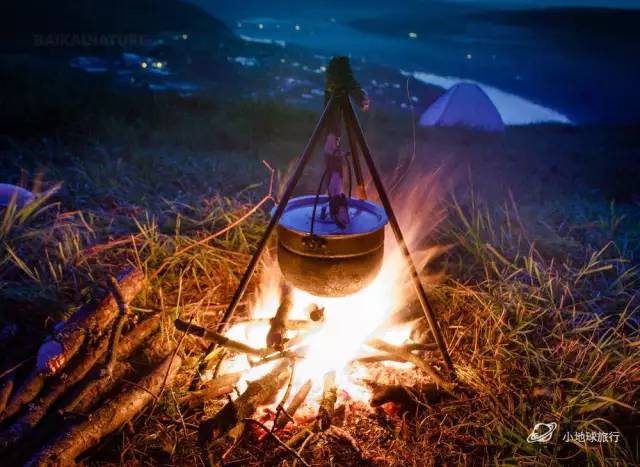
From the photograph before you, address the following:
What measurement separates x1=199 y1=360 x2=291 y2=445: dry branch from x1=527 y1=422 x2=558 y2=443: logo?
1.36 m

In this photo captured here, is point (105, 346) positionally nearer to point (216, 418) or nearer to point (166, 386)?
point (166, 386)

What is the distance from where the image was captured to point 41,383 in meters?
2.31

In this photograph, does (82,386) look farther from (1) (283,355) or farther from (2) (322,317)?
(2) (322,317)

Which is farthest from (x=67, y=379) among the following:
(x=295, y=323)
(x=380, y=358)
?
(x=380, y=358)

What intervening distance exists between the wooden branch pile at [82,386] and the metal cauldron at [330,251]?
0.89 metres

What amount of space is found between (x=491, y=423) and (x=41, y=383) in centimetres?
236

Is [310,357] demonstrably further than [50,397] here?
Yes

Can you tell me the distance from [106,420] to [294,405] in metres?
0.95

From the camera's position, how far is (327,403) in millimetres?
2461

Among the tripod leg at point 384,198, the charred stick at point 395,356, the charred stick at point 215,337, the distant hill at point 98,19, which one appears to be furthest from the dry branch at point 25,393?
the distant hill at point 98,19

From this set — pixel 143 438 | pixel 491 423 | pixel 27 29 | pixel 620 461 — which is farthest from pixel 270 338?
pixel 27 29

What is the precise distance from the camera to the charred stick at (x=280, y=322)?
8.93 ft

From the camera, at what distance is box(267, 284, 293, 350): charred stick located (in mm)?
2723

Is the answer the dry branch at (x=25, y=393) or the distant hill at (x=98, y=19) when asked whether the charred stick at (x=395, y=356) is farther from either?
the distant hill at (x=98, y=19)
